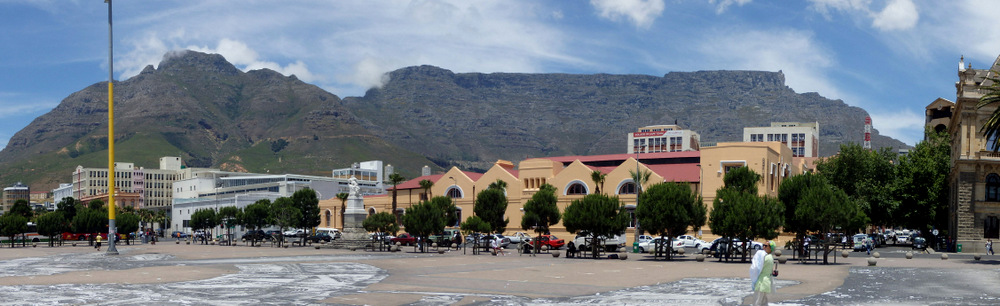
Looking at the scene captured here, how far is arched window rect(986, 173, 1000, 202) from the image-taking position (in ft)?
214

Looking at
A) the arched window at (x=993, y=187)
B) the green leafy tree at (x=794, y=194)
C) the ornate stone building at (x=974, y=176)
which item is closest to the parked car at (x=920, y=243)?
the ornate stone building at (x=974, y=176)

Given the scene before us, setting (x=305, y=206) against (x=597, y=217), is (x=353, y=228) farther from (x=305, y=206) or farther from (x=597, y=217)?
(x=597, y=217)

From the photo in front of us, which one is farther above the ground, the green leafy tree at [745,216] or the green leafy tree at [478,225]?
the green leafy tree at [745,216]

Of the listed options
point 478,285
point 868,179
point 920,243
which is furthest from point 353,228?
point 868,179

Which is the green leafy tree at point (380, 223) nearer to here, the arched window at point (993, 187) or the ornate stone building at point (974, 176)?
the ornate stone building at point (974, 176)

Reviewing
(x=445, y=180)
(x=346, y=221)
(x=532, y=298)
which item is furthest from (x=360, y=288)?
(x=445, y=180)

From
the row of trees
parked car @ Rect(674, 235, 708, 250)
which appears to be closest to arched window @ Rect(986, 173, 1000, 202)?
parked car @ Rect(674, 235, 708, 250)

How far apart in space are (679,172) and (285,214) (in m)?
43.0

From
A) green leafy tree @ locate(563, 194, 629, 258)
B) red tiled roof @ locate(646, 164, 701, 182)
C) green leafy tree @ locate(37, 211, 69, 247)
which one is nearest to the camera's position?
green leafy tree @ locate(563, 194, 629, 258)

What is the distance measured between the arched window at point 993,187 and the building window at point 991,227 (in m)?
1.56

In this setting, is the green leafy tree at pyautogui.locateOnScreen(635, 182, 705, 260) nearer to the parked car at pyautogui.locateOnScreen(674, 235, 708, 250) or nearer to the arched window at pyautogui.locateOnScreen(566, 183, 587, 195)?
the parked car at pyautogui.locateOnScreen(674, 235, 708, 250)

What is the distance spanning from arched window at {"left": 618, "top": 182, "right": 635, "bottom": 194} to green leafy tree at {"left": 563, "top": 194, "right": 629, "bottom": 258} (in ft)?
112

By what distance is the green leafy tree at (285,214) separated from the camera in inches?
3413

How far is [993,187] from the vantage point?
65500mm
